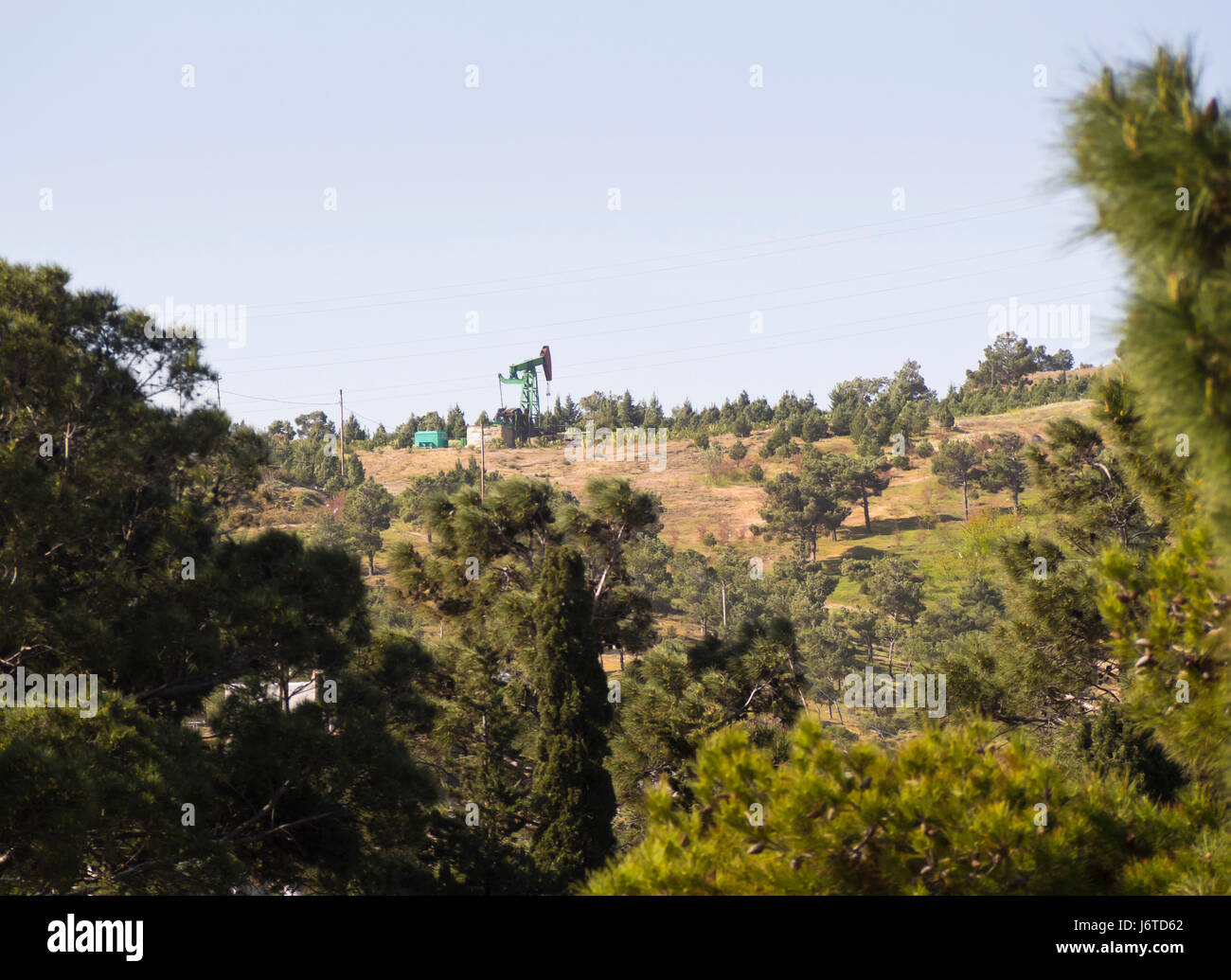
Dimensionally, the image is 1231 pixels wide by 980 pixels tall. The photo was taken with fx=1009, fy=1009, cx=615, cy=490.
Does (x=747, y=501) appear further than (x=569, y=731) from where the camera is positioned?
Yes

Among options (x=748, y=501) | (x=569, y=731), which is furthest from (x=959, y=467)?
(x=569, y=731)

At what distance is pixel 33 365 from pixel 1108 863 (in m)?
12.5

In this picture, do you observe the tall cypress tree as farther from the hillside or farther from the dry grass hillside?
the dry grass hillside

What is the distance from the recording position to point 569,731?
50.7 ft

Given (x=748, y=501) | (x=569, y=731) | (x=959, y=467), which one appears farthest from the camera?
(x=748, y=501)

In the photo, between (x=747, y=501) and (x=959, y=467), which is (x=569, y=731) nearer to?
(x=959, y=467)

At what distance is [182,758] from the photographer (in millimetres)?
10789

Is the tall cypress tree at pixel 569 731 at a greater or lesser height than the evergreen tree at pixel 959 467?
lesser

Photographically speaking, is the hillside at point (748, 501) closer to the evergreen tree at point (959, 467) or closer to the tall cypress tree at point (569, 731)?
the evergreen tree at point (959, 467)

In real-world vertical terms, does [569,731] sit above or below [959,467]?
below

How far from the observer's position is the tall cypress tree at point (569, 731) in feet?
48.8

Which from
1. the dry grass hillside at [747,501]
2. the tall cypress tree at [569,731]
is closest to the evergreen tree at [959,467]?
the dry grass hillside at [747,501]
